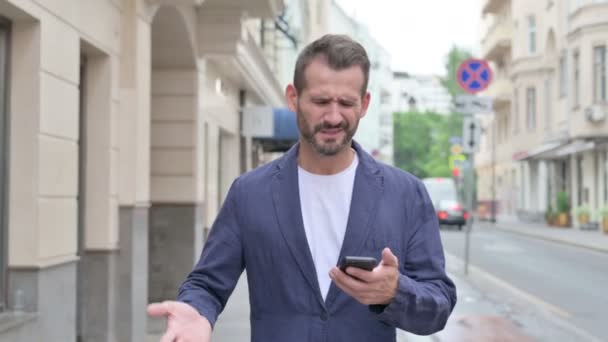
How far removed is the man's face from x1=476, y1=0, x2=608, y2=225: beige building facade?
3059 centimetres

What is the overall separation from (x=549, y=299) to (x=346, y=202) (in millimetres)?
10749

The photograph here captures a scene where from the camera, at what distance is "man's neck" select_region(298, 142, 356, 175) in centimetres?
269

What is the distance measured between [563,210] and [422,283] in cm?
3534

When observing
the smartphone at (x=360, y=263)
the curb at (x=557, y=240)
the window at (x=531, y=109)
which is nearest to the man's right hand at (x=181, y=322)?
the smartphone at (x=360, y=263)

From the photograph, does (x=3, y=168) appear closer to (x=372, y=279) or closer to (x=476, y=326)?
(x=372, y=279)

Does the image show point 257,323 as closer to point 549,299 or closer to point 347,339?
point 347,339

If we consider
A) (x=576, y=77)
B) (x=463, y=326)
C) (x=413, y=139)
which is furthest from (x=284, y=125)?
(x=413, y=139)

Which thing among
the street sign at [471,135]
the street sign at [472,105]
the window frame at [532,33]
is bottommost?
the street sign at [471,135]

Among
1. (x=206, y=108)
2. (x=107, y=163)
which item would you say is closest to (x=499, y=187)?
(x=206, y=108)

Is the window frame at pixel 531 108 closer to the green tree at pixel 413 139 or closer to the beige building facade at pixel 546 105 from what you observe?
the beige building facade at pixel 546 105

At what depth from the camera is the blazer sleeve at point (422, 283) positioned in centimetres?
237

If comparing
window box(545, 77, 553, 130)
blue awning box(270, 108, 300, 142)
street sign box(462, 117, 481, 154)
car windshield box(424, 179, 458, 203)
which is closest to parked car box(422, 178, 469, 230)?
car windshield box(424, 179, 458, 203)

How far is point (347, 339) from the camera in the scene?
8.60 ft

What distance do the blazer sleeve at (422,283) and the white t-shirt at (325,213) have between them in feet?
0.63
